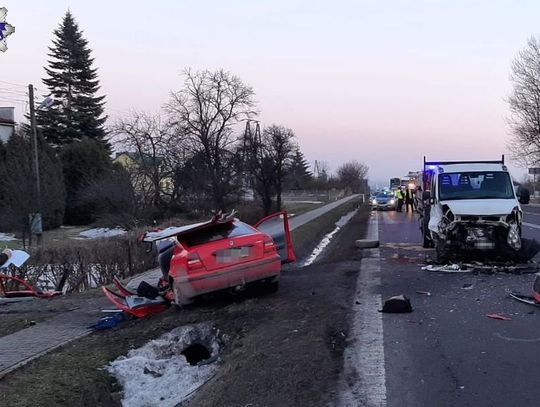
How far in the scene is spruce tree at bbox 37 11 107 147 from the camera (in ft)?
213

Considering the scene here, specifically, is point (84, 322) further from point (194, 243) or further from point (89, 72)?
point (89, 72)

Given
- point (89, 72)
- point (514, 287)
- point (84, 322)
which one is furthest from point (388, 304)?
point (89, 72)

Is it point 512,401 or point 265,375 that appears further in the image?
point 265,375

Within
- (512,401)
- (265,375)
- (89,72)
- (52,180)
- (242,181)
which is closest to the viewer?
(512,401)

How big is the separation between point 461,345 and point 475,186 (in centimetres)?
797

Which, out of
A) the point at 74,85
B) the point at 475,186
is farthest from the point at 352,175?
the point at 475,186

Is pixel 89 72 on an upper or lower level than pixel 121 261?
upper

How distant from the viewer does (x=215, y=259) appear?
9047 millimetres

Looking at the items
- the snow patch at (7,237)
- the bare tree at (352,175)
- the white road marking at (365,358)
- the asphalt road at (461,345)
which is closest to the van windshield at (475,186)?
the asphalt road at (461,345)

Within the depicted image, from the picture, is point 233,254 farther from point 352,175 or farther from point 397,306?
point 352,175

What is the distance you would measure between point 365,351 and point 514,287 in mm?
4547

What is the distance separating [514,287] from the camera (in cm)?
982

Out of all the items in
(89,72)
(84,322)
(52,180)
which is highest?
(89,72)

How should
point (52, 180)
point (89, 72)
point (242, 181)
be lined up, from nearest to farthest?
point (52, 180)
point (242, 181)
point (89, 72)
